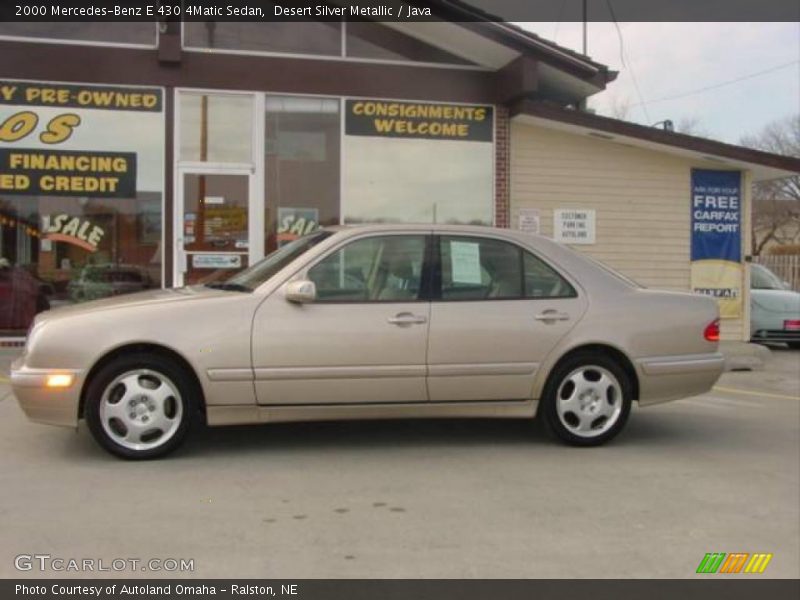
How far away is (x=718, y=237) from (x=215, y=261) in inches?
293

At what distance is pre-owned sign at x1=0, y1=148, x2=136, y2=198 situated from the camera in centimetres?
1027

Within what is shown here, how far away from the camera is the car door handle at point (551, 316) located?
571cm

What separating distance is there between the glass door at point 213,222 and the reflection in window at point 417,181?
1.42 m

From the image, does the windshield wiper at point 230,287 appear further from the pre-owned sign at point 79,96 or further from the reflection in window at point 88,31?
the reflection in window at point 88,31

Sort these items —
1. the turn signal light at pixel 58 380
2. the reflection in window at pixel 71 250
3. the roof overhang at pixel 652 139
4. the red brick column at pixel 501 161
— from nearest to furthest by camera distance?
the turn signal light at pixel 58 380 < the reflection in window at pixel 71 250 < the roof overhang at pixel 652 139 < the red brick column at pixel 501 161

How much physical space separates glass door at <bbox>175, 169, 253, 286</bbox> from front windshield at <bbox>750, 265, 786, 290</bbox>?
8682mm

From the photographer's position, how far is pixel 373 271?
18.4 ft

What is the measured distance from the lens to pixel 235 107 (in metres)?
10.9

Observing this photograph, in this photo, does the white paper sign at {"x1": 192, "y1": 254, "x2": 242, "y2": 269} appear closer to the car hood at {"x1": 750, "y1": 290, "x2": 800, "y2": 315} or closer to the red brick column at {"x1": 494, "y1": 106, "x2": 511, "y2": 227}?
the red brick column at {"x1": 494, "y1": 106, "x2": 511, "y2": 227}

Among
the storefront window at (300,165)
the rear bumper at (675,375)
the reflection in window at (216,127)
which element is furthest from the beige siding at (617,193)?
the rear bumper at (675,375)

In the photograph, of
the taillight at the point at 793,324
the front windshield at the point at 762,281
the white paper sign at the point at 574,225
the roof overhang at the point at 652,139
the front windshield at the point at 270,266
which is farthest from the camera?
the front windshield at the point at 762,281

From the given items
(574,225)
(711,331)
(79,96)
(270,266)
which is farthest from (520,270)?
(79,96)

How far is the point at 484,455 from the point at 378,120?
674 cm
